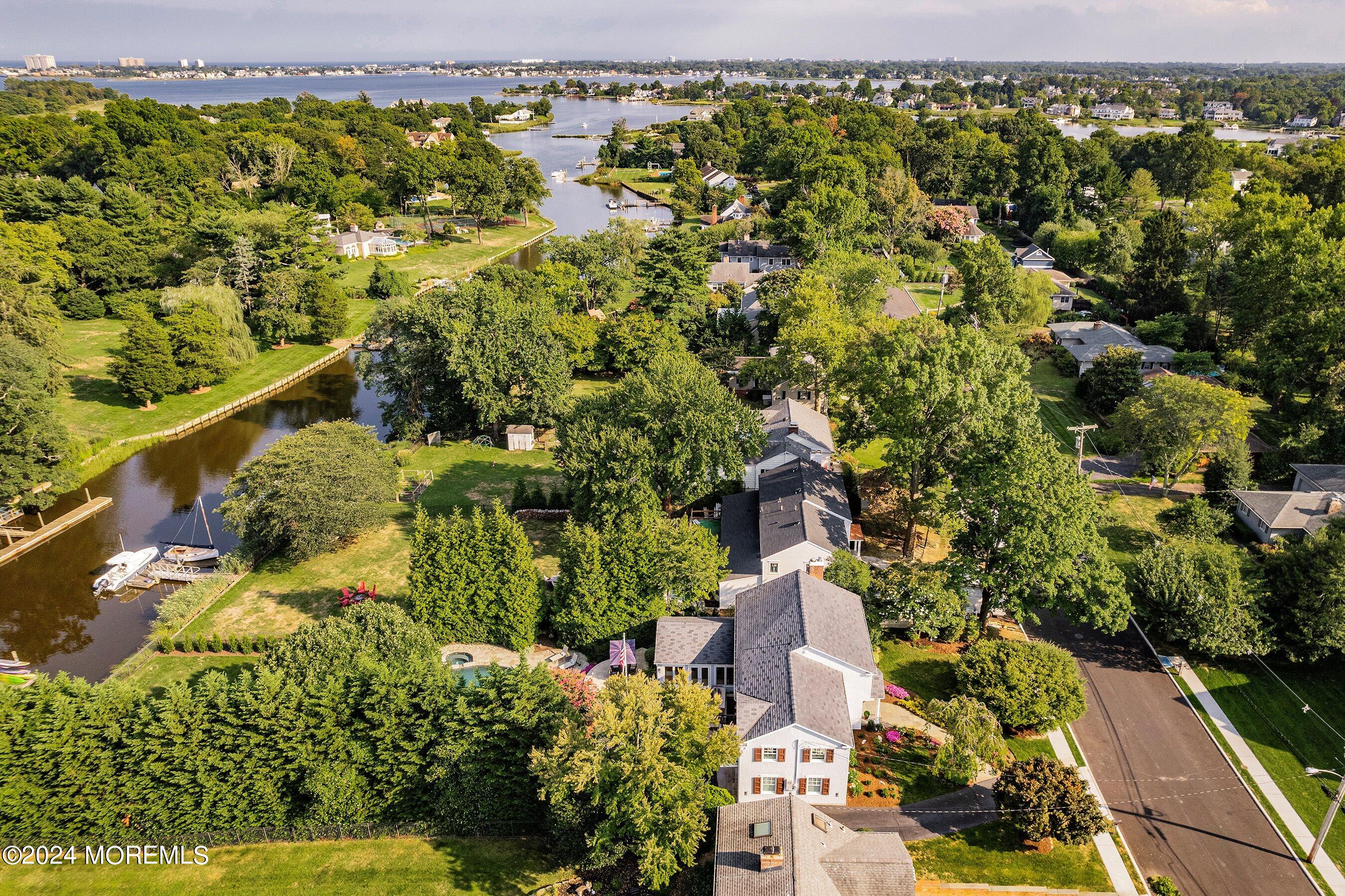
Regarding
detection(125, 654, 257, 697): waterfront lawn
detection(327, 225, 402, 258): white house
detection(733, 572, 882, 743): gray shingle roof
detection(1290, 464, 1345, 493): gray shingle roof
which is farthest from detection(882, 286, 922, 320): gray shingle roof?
detection(327, 225, 402, 258): white house

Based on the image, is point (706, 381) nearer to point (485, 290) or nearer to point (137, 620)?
point (485, 290)

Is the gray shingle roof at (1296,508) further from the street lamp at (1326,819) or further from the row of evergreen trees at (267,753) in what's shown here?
the row of evergreen trees at (267,753)

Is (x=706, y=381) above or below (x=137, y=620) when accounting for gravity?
above

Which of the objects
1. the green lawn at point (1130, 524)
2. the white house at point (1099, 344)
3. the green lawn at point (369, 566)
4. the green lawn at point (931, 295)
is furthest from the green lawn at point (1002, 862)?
the green lawn at point (931, 295)

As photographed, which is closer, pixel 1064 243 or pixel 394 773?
pixel 394 773

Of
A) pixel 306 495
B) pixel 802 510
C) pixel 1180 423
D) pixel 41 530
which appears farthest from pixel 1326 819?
pixel 41 530

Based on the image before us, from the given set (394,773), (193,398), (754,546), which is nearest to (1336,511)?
(754,546)
